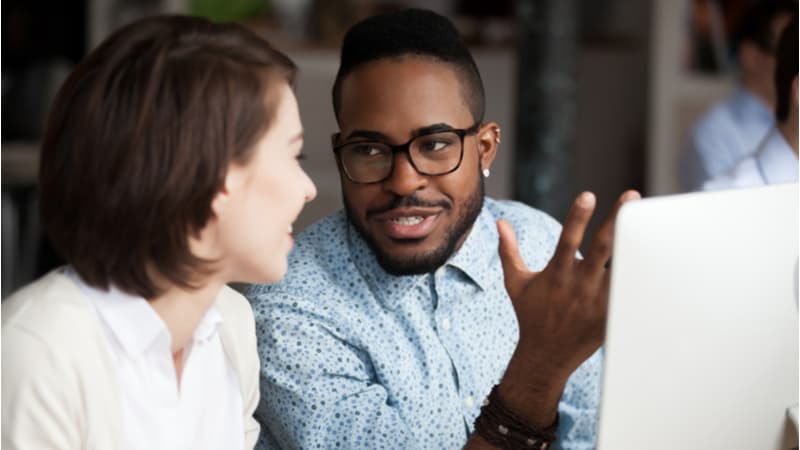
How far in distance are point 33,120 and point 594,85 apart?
7.46 ft

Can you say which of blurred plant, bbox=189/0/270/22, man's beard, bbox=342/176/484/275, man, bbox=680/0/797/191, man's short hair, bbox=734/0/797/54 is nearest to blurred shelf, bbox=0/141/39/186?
blurred plant, bbox=189/0/270/22

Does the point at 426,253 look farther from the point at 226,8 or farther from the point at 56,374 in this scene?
the point at 226,8

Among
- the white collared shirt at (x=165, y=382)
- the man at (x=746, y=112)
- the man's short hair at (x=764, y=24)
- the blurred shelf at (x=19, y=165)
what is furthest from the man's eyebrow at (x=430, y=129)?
the blurred shelf at (x=19, y=165)

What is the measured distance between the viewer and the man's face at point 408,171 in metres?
1.33

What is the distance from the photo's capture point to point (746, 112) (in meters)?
3.23

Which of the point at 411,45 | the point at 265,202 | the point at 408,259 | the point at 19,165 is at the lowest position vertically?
the point at 19,165

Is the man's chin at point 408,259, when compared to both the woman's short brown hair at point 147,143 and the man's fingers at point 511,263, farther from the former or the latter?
the woman's short brown hair at point 147,143

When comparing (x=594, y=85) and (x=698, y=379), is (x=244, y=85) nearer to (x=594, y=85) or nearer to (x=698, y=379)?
(x=698, y=379)

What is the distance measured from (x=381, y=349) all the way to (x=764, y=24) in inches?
87.5

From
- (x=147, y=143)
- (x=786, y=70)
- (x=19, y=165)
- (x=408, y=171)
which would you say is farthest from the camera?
(x=19, y=165)

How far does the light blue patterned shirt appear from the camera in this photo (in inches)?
53.2

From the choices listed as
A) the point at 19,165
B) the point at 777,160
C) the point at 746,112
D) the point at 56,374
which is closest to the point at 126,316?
the point at 56,374

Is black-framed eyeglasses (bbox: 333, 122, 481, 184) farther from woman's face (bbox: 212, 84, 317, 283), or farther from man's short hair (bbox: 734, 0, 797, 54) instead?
man's short hair (bbox: 734, 0, 797, 54)

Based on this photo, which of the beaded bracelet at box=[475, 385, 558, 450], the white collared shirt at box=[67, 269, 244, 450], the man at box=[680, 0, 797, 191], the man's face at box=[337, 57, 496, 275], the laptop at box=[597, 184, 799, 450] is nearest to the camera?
the laptop at box=[597, 184, 799, 450]
